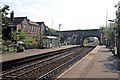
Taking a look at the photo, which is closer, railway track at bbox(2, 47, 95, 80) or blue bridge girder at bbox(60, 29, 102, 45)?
railway track at bbox(2, 47, 95, 80)

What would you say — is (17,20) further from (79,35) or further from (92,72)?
(79,35)

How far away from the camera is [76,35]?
138m

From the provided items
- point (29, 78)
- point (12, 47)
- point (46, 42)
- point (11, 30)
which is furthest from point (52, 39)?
point (29, 78)

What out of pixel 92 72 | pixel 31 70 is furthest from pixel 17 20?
pixel 92 72

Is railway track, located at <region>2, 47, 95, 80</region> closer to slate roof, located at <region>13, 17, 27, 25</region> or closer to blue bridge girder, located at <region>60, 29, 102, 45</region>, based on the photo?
slate roof, located at <region>13, 17, 27, 25</region>

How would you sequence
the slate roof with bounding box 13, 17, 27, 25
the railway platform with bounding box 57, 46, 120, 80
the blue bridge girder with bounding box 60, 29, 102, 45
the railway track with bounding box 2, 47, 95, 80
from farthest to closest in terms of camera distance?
the blue bridge girder with bounding box 60, 29, 102, 45, the slate roof with bounding box 13, 17, 27, 25, the railway track with bounding box 2, 47, 95, 80, the railway platform with bounding box 57, 46, 120, 80

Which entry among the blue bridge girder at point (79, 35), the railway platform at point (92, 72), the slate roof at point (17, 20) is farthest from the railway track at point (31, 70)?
the blue bridge girder at point (79, 35)

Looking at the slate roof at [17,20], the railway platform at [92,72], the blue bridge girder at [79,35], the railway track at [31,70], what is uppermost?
the slate roof at [17,20]

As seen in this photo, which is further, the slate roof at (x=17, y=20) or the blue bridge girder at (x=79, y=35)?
the blue bridge girder at (x=79, y=35)

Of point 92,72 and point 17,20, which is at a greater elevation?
point 17,20

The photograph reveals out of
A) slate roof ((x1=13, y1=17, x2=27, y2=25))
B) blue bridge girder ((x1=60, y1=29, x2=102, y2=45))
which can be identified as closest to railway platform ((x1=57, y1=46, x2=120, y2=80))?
slate roof ((x1=13, y1=17, x2=27, y2=25))

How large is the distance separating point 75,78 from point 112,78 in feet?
7.94

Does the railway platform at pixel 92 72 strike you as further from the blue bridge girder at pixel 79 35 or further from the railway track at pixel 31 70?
the blue bridge girder at pixel 79 35

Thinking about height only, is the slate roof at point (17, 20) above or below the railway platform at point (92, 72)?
above
